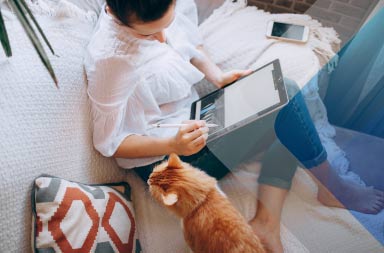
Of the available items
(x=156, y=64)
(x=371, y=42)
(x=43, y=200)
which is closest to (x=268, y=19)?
(x=371, y=42)

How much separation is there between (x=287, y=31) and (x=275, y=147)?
1.72 feet

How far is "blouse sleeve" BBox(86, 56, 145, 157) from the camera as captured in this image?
0.76 metres

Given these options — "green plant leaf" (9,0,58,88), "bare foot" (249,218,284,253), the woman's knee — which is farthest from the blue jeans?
"green plant leaf" (9,0,58,88)

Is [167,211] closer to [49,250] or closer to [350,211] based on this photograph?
[49,250]

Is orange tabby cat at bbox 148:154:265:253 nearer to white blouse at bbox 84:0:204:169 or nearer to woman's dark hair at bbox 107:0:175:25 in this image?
white blouse at bbox 84:0:204:169

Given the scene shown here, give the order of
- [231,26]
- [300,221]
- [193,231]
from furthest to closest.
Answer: [231,26], [300,221], [193,231]

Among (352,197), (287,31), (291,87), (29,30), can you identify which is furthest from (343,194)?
(29,30)

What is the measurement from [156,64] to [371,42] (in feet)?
2.13

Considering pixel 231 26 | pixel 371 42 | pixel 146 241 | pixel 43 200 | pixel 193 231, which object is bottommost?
pixel 146 241

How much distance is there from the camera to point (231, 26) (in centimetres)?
128

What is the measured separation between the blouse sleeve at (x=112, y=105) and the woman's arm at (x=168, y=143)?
3cm

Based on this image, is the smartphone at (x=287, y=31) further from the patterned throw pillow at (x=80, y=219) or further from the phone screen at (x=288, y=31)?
the patterned throw pillow at (x=80, y=219)

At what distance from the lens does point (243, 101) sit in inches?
36.5

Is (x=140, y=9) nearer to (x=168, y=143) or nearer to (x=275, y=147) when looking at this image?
(x=168, y=143)
